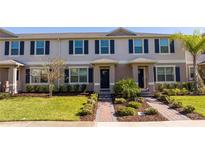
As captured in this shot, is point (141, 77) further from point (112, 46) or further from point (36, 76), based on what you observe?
point (36, 76)

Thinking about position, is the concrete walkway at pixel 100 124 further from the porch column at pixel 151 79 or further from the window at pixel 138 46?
the window at pixel 138 46

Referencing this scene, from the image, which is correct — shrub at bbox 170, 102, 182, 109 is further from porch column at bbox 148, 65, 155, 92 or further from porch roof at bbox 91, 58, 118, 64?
porch roof at bbox 91, 58, 118, 64

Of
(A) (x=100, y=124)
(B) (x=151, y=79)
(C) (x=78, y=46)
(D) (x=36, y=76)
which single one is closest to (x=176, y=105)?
(B) (x=151, y=79)

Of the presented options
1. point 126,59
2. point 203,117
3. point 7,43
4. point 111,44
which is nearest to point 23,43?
point 7,43

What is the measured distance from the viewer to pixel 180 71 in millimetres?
21656

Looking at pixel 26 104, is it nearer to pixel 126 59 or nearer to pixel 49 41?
pixel 49 41

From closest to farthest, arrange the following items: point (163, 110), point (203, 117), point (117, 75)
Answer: point (203, 117) < point (163, 110) < point (117, 75)

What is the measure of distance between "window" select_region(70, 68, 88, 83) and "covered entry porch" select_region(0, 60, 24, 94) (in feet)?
16.8

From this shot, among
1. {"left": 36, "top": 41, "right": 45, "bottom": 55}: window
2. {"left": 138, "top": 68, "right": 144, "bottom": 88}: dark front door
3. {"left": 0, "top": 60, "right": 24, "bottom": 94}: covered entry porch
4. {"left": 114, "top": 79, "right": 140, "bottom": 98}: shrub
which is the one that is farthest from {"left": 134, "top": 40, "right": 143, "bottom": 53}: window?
{"left": 0, "top": 60, "right": 24, "bottom": 94}: covered entry porch

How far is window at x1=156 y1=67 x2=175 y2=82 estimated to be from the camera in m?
21.7

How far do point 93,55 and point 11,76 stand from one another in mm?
8249

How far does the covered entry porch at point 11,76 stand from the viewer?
2020 centimetres

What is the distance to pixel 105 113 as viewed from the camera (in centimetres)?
1285

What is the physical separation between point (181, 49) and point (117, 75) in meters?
7.14
